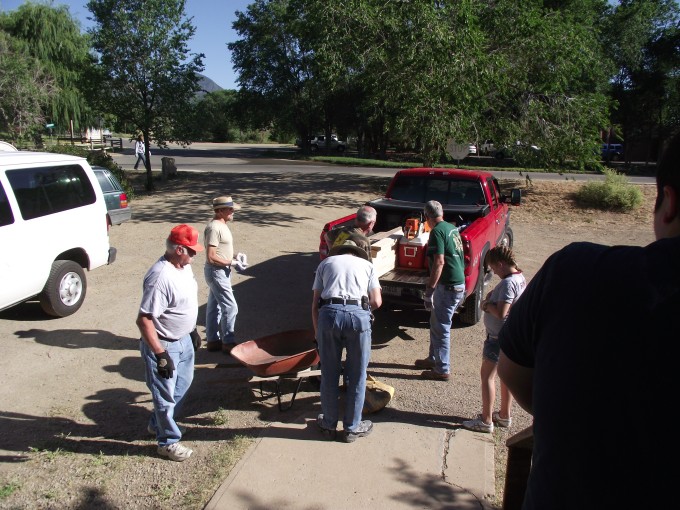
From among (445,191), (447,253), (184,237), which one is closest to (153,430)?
(184,237)

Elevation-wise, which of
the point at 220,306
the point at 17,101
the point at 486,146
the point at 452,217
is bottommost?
the point at 220,306

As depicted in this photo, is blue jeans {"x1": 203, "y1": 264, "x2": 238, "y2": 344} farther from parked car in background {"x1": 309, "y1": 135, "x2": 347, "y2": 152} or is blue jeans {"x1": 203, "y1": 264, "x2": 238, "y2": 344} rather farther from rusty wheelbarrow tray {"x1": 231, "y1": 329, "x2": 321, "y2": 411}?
parked car in background {"x1": 309, "y1": 135, "x2": 347, "y2": 152}

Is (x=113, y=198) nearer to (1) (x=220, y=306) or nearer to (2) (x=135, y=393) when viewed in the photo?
(1) (x=220, y=306)

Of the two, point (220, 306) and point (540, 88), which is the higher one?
point (540, 88)

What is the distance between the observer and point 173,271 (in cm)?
409

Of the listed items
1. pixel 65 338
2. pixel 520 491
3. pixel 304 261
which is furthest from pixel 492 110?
pixel 520 491

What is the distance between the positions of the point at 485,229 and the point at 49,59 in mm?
29830

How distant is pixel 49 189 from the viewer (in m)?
7.15

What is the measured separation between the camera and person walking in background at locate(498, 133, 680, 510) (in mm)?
1239

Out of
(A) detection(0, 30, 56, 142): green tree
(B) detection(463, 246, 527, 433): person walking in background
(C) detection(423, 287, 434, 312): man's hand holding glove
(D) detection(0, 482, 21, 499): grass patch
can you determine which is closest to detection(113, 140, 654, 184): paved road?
(A) detection(0, 30, 56, 142): green tree

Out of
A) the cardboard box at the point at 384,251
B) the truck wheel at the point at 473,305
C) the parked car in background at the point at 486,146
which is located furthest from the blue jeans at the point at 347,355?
the parked car in background at the point at 486,146

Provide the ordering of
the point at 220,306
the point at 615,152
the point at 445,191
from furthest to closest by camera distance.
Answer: the point at 615,152 < the point at 445,191 < the point at 220,306

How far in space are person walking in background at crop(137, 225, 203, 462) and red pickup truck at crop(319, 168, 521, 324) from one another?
2626 millimetres

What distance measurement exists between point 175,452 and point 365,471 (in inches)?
53.7
